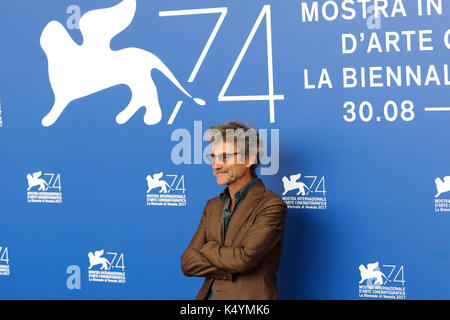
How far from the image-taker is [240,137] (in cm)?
255

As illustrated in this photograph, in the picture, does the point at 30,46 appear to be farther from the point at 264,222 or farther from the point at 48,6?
the point at 264,222

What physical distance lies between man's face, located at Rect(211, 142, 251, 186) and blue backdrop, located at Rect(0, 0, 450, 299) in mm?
555

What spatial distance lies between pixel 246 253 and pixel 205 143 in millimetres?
932

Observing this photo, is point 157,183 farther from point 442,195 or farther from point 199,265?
point 442,195

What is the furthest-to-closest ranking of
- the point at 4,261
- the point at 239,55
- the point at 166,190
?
the point at 4,261 → the point at 166,190 → the point at 239,55

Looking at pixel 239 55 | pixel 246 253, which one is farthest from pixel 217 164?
pixel 239 55

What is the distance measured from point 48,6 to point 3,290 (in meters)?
1.58

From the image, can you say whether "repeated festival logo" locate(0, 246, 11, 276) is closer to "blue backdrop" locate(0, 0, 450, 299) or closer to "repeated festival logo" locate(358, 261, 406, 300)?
"blue backdrop" locate(0, 0, 450, 299)

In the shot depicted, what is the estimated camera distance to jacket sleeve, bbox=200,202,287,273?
239cm

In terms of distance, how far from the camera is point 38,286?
11.6 ft

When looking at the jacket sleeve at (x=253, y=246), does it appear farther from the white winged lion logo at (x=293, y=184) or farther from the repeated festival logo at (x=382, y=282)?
the repeated festival logo at (x=382, y=282)

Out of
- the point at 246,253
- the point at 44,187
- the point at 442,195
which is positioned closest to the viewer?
the point at 246,253

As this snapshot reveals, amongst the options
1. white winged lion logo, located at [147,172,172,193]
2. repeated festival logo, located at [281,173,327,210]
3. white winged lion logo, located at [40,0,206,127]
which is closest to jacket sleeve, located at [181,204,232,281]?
repeated festival logo, located at [281,173,327,210]

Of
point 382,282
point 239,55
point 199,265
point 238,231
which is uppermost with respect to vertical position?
point 239,55
